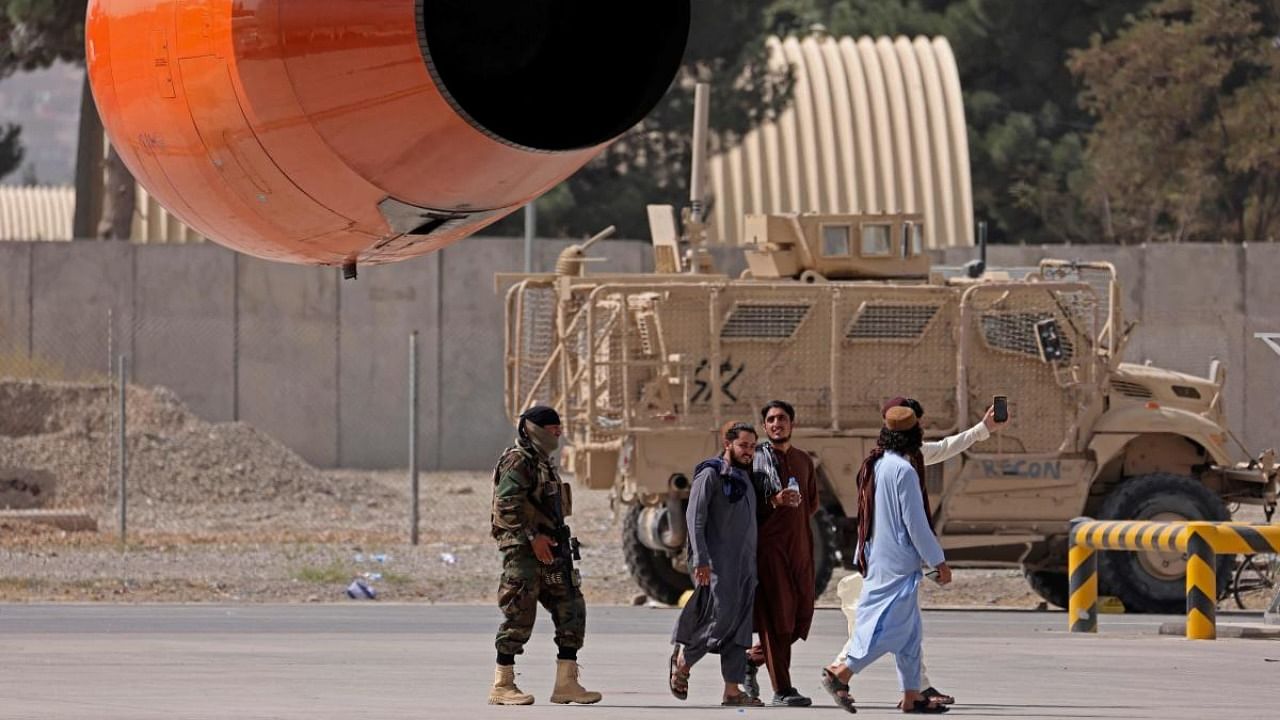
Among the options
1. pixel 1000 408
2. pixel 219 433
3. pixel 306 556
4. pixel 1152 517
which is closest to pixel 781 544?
pixel 1000 408

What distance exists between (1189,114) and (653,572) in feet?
102

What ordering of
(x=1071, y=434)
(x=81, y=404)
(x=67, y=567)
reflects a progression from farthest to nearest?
1. (x=81, y=404)
2. (x=67, y=567)
3. (x=1071, y=434)

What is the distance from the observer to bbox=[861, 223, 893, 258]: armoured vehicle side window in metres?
21.1

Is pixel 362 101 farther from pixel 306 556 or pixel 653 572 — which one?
pixel 306 556

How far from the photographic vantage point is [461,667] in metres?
13.7

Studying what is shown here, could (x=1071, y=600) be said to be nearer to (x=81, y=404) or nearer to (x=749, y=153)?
(x=81, y=404)

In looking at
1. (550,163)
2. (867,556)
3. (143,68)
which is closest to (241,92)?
(143,68)

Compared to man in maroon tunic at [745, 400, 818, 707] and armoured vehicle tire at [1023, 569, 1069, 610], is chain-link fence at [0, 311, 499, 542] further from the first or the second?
man in maroon tunic at [745, 400, 818, 707]

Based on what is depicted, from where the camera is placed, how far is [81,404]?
32031 millimetres

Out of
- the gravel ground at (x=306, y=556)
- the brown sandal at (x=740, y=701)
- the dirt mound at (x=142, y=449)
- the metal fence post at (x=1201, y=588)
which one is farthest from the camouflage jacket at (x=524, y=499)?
the dirt mound at (x=142, y=449)

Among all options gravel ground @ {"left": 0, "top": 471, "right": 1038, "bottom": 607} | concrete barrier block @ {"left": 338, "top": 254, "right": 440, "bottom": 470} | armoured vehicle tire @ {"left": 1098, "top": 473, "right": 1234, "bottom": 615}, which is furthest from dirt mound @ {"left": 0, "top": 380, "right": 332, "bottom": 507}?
armoured vehicle tire @ {"left": 1098, "top": 473, "right": 1234, "bottom": 615}

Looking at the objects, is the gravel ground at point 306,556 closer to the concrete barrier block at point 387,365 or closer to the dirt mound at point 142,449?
the dirt mound at point 142,449

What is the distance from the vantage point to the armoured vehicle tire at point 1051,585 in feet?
69.9

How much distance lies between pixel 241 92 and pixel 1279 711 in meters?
7.93
